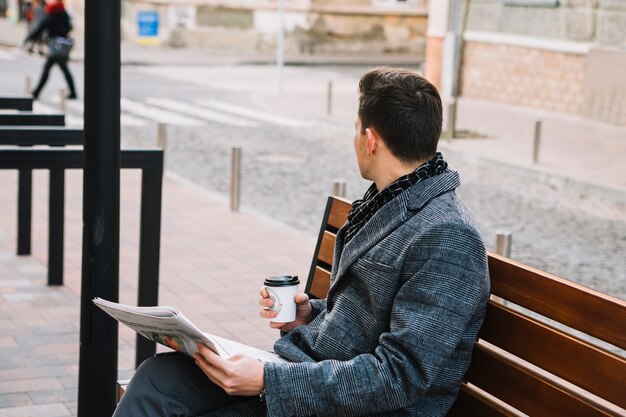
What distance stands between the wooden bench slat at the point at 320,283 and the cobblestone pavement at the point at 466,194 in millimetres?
4235

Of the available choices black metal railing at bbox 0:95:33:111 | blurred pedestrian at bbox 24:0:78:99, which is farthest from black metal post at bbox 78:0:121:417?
blurred pedestrian at bbox 24:0:78:99

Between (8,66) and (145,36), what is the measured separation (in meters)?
6.99

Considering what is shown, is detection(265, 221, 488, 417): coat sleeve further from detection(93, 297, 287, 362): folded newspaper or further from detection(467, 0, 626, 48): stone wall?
detection(467, 0, 626, 48): stone wall

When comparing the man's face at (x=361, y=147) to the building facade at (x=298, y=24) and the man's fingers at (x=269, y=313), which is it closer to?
the man's fingers at (x=269, y=313)

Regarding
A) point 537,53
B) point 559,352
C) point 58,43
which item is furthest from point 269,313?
point 537,53

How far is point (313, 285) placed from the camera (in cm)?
395

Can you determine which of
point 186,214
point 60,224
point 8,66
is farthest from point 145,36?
point 60,224

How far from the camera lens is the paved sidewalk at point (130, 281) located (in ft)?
17.1

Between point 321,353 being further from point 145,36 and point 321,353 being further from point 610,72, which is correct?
point 145,36

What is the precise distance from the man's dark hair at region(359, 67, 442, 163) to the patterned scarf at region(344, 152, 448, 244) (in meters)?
0.03

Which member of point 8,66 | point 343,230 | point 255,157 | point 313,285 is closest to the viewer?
point 343,230

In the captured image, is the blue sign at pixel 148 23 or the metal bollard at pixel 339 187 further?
the blue sign at pixel 148 23

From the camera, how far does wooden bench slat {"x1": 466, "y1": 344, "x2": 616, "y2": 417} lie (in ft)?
8.83

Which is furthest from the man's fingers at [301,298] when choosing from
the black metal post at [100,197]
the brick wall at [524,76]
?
the brick wall at [524,76]
